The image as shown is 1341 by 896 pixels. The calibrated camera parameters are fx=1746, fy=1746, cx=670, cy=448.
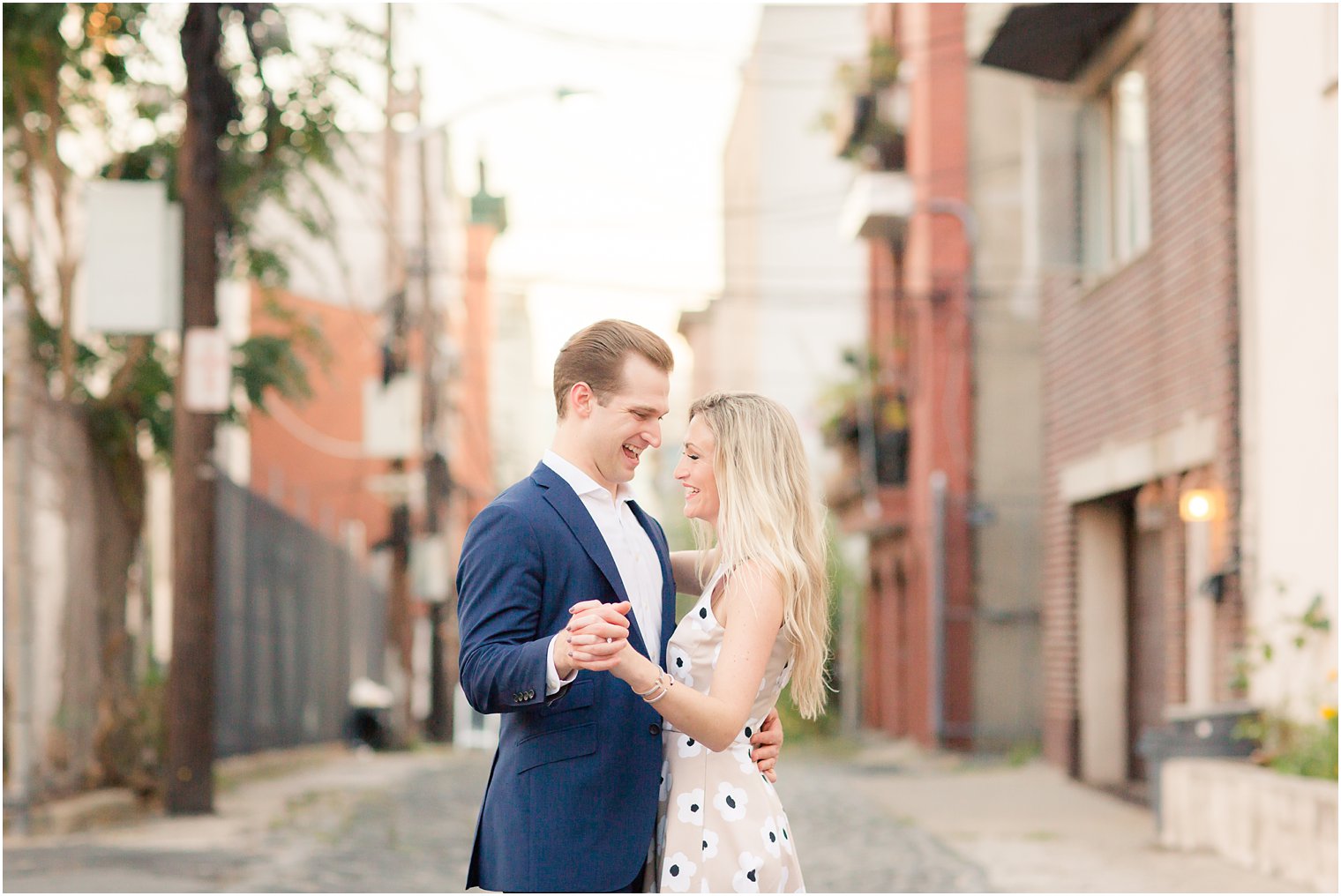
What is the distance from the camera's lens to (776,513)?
3.83 m

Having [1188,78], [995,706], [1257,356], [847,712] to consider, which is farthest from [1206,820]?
[847,712]

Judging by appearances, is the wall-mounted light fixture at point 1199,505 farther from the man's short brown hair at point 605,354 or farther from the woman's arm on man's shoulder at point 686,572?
the man's short brown hair at point 605,354

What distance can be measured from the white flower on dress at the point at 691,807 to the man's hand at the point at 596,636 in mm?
634

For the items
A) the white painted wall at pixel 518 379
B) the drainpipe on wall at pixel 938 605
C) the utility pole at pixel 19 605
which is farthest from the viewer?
the white painted wall at pixel 518 379

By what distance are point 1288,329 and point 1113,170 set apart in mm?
5111

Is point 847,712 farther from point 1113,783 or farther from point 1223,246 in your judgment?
point 1223,246

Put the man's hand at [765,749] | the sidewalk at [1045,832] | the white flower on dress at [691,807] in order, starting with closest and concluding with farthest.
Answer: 1. the white flower on dress at [691,807]
2. the man's hand at [765,749]
3. the sidewalk at [1045,832]

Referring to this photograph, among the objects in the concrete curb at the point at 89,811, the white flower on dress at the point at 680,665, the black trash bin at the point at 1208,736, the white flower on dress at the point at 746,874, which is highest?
the white flower on dress at the point at 680,665

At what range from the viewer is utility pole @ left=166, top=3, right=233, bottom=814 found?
462 inches

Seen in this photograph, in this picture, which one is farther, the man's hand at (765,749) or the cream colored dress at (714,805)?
the man's hand at (765,749)

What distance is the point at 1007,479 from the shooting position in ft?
78.0

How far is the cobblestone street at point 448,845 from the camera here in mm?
9062

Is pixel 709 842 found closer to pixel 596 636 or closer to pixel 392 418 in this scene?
pixel 596 636

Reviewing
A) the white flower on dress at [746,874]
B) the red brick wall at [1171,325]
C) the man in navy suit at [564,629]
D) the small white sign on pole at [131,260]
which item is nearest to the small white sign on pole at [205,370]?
the small white sign on pole at [131,260]
